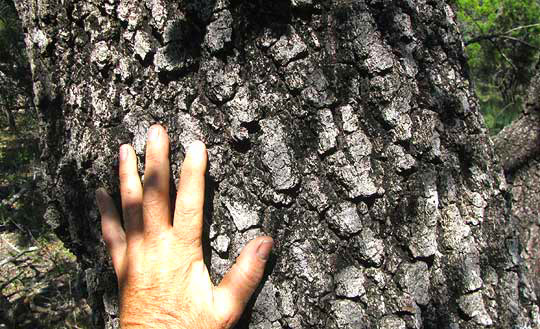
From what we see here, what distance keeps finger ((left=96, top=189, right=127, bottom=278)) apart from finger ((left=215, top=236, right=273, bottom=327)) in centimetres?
33

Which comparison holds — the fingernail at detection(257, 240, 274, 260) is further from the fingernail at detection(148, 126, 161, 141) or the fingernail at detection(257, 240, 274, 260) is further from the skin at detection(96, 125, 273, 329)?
the fingernail at detection(148, 126, 161, 141)

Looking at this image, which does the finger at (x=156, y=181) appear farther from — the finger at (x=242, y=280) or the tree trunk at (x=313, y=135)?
the finger at (x=242, y=280)

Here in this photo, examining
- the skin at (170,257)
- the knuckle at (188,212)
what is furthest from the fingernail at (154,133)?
the knuckle at (188,212)

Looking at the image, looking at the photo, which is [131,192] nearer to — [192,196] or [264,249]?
[192,196]

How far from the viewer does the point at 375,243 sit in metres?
1.26

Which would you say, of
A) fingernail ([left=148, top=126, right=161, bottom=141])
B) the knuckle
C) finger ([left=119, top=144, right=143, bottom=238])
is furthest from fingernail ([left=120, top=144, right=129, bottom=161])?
the knuckle

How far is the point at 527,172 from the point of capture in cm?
229

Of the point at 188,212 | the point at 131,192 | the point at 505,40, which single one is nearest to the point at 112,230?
the point at 131,192

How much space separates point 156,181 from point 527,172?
188cm

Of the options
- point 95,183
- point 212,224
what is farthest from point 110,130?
point 212,224

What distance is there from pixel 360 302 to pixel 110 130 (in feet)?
2.89

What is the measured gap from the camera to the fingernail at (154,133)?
1.30m

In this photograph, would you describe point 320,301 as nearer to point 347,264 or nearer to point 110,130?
point 347,264

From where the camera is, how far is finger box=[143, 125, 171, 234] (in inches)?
50.9
